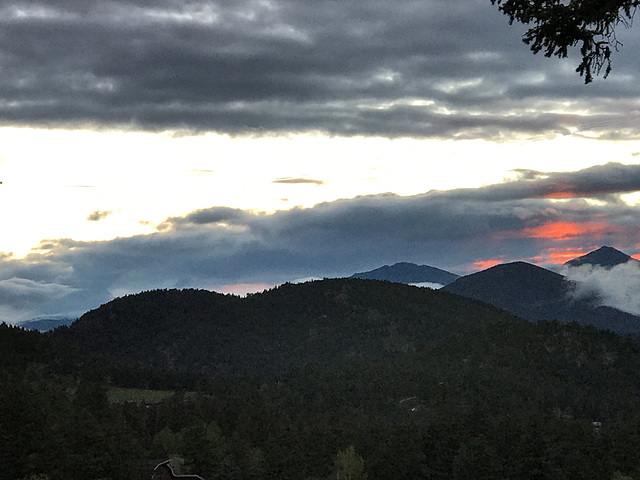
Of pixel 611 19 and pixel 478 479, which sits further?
pixel 478 479

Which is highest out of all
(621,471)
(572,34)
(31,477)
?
(572,34)

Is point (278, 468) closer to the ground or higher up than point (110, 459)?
closer to the ground

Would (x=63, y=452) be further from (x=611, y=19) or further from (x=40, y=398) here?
(x=611, y=19)

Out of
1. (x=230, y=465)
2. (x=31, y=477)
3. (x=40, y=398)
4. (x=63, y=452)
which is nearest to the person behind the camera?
(x=31, y=477)

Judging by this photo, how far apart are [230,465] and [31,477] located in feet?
233

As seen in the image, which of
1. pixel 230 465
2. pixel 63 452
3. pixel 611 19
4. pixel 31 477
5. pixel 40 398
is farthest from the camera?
pixel 230 465

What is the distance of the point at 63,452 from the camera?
142125 millimetres

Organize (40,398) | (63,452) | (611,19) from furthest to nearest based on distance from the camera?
(40,398), (63,452), (611,19)

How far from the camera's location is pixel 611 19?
29.2 meters

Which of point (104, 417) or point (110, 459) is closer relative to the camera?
point (110, 459)

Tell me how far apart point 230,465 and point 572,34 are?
16740 cm

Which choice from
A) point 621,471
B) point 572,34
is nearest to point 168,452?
point 621,471

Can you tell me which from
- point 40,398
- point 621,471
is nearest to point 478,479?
point 621,471

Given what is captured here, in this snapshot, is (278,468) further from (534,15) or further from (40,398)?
(534,15)
